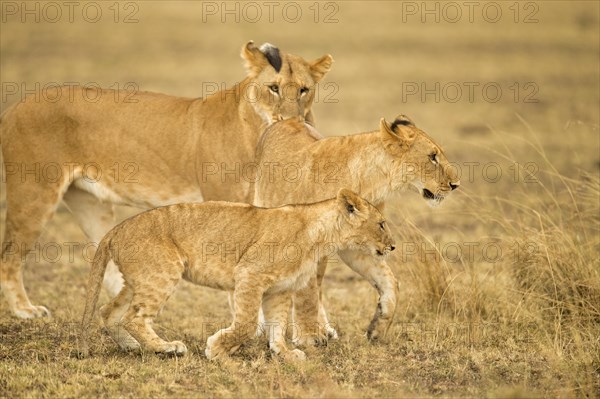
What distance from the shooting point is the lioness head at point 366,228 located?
6375 millimetres

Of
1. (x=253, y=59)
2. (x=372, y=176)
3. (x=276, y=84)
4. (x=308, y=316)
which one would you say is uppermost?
(x=253, y=59)

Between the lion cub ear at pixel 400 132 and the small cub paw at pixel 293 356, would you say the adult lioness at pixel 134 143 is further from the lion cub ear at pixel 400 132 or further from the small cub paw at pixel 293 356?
the small cub paw at pixel 293 356

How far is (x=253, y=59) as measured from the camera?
8.27 metres

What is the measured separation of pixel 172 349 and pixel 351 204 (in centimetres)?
146

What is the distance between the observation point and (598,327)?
716 cm

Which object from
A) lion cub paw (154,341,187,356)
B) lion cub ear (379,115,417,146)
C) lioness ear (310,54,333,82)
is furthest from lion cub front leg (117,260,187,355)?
lioness ear (310,54,333,82)

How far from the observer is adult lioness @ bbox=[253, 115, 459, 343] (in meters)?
6.80

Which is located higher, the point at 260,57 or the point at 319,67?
the point at 260,57

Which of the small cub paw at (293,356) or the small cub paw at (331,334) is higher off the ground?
the small cub paw at (293,356)
